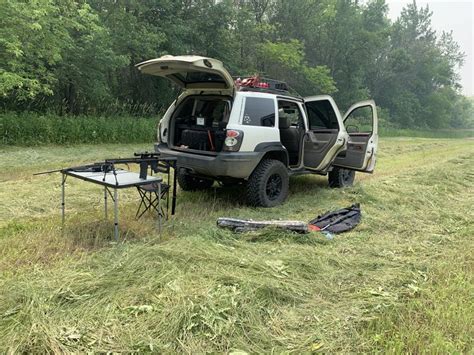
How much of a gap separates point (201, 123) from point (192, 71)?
899 millimetres

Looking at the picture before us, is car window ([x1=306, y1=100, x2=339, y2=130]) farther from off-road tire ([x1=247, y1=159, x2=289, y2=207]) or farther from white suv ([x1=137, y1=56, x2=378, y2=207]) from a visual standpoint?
off-road tire ([x1=247, y1=159, x2=289, y2=207])

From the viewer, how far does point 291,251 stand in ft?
12.3

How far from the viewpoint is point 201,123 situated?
19.6 ft

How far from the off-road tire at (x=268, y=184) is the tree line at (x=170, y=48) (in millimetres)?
7603

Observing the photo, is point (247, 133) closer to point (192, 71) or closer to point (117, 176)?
point (192, 71)

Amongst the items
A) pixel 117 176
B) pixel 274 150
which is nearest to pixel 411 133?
pixel 274 150

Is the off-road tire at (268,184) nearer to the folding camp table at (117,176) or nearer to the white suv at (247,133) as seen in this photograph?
the white suv at (247,133)

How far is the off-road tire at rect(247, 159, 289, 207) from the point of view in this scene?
5.59m

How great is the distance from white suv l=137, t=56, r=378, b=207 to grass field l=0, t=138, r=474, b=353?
63 cm

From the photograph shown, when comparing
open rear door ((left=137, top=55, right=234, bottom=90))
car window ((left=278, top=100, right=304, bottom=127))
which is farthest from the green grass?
car window ((left=278, top=100, right=304, bottom=127))

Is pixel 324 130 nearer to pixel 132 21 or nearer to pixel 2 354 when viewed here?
pixel 2 354

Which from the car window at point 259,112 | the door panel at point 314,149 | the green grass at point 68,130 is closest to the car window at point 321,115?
the door panel at point 314,149

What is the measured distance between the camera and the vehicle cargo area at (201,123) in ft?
18.5

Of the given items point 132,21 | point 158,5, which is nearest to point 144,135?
point 132,21
